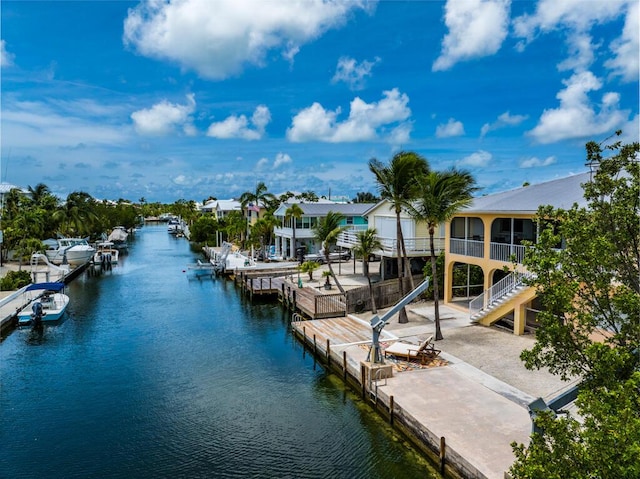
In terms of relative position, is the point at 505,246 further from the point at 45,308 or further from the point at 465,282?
the point at 45,308

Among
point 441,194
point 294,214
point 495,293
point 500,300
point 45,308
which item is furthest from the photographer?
point 294,214

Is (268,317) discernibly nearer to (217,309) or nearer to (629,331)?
(217,309)

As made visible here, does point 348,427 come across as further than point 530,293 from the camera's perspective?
No

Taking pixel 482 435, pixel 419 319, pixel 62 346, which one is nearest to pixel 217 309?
pixel 62 346

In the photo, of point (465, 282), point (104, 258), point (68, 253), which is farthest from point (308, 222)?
point (104, 258)

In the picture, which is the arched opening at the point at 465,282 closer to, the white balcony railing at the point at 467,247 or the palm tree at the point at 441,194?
the white balcony railing at the point at 467,247

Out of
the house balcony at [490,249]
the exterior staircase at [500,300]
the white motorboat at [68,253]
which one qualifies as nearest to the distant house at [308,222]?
the white motorboat at [68,253]
